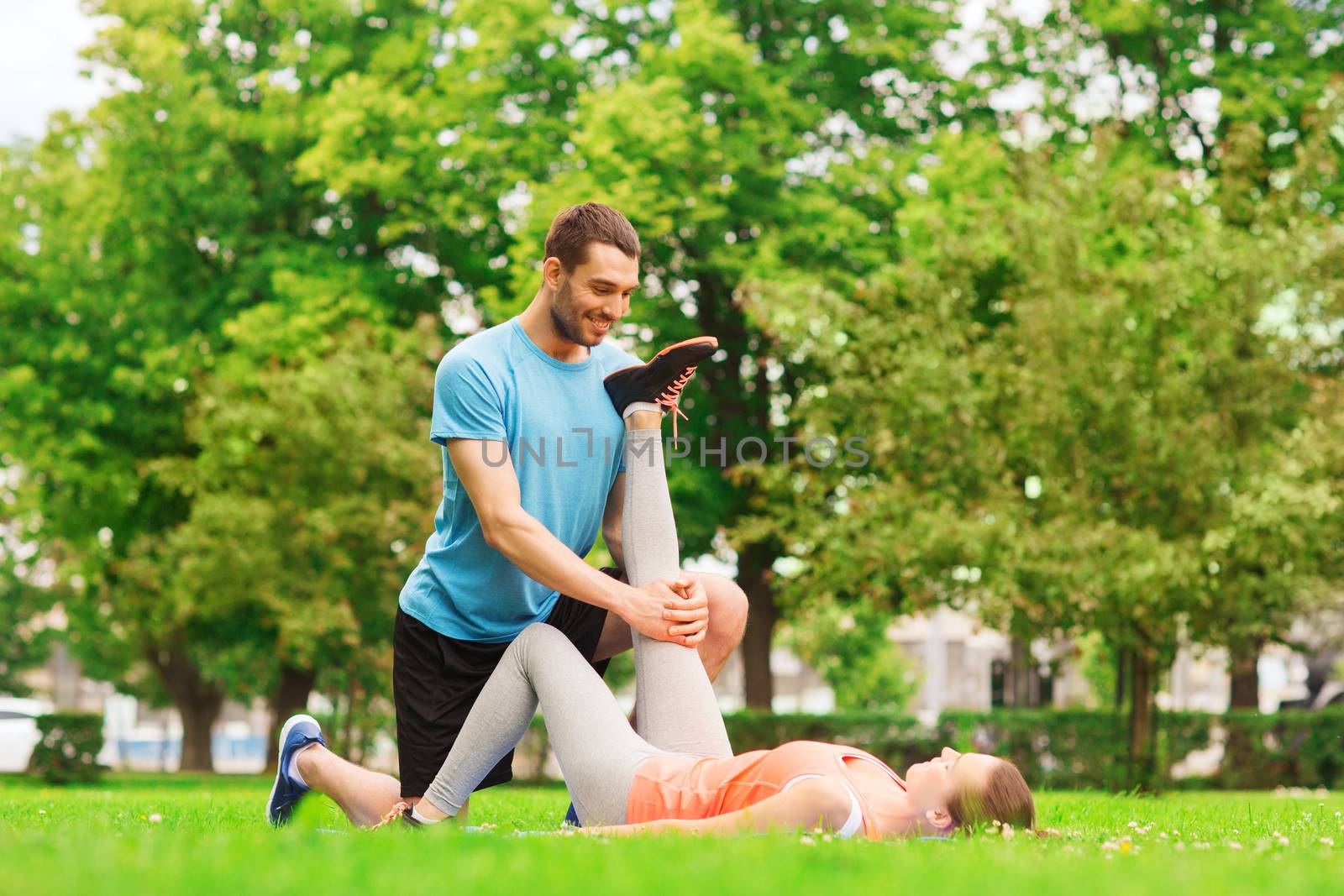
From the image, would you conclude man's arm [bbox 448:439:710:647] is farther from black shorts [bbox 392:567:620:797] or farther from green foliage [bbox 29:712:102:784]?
green foliage [bbox 29:712:102:784]

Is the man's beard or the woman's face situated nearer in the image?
the woman's face

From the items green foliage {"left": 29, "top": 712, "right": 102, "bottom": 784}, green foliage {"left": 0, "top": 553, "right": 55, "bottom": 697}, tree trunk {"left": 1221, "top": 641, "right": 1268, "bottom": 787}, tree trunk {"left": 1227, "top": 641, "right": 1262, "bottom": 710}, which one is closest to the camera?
tree trunk {"left": 1221, "top": 641, "right": 1268, "bottom": 787}

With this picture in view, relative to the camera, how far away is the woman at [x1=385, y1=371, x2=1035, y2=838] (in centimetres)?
417

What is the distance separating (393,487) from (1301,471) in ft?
35.5

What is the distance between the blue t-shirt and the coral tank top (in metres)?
1.10

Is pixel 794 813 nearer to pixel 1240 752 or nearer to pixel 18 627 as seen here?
pixel 1240 752

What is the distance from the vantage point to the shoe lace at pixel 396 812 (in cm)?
501

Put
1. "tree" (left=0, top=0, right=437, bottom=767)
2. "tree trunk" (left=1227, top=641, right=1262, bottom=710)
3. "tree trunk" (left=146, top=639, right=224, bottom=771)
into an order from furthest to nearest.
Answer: "tree trunk" (left=146, top=639, right=224, bottom=771), "tree" (left=0, top=0, right=437, bottom=767), "tree trunk" (left=1227, top=641, right=1262, bottom=710)

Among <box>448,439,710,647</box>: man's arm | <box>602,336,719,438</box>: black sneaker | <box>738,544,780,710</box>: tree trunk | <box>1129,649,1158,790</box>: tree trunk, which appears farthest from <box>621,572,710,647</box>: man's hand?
<box>738,544,780,710</box>: tree trunk

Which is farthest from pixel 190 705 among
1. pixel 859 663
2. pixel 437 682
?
pixel 437 682

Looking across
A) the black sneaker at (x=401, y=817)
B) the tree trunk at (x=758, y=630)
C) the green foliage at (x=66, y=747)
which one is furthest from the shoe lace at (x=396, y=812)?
the green foliage at (x=66, y=747)

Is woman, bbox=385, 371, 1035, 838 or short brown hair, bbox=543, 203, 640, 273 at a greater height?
short brown hair, bbox=543, 203, 640, 273

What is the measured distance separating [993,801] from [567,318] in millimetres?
2300

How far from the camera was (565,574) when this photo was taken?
4.75m
